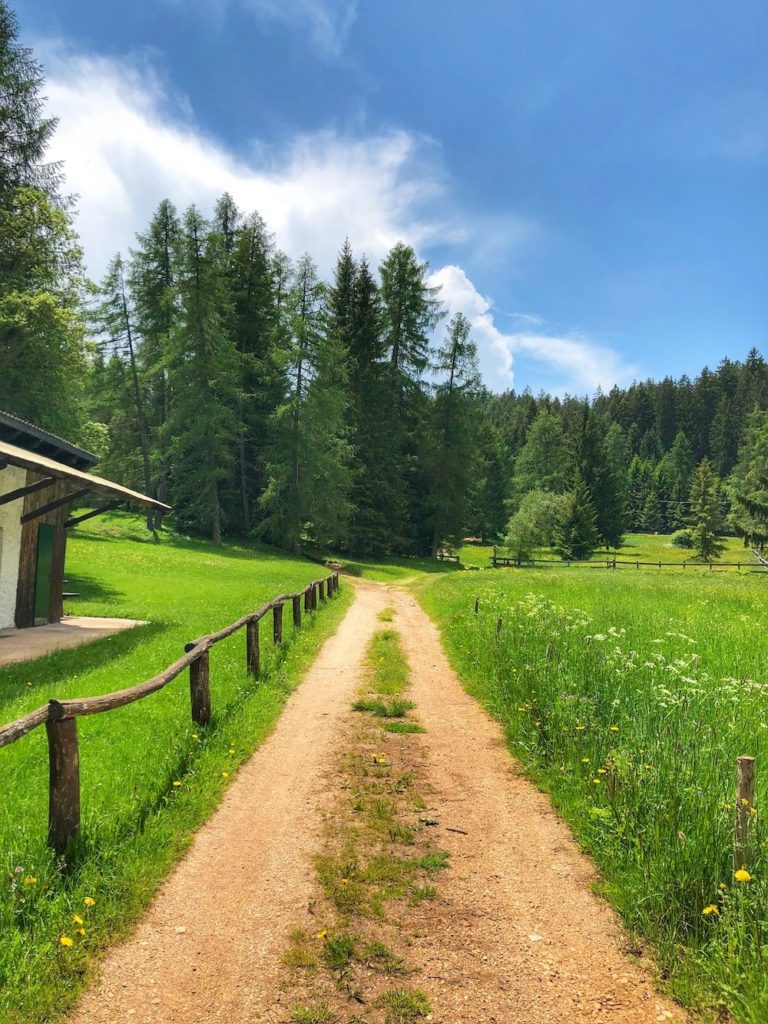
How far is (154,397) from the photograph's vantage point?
48656 millimetres

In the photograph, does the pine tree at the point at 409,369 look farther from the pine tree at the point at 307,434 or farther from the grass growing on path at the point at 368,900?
the grass growing on path at the point at 368,900

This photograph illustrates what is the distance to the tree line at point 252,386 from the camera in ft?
84.0

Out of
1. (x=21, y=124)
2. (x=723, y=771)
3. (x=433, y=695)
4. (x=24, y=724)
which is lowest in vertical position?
(x=433, y=695)

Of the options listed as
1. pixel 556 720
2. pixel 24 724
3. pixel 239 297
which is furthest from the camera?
pixel 239 297

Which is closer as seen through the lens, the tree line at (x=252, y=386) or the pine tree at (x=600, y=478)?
the tree line at (x=252, y=386)

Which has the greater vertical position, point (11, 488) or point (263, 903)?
point (11, 488)

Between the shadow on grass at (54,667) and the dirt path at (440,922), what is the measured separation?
4251mm


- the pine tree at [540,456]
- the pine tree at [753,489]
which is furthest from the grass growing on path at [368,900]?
the pine tree at [540,456]

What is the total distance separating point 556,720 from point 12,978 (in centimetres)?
581

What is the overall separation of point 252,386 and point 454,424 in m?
17.3

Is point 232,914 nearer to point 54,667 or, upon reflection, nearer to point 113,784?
point 113,784

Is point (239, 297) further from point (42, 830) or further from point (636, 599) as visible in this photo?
point (42, 830)

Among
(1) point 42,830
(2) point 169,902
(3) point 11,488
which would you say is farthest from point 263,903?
(3) point 11,488

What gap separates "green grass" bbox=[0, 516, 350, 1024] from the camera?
141 inches
